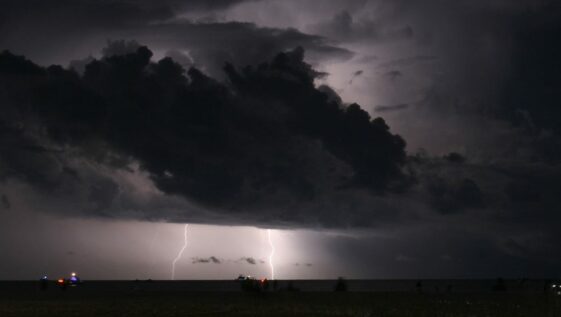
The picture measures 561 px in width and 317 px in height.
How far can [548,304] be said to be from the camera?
213 ft

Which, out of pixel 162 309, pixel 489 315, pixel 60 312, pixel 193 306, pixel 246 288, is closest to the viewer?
pixel 489 315

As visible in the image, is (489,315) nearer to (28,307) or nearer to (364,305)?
(364,305)

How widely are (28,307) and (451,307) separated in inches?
1487

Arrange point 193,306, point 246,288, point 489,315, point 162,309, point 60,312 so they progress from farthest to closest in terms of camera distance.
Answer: point 246,288
point 193,306
point 162,309
point 60,312
point 489,315

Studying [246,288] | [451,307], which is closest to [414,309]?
[451,307]

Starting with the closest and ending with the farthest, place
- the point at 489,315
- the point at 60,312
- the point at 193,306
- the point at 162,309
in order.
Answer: the point at 489,315, the point at 60,312, the point at 162,309, the point at 193,306

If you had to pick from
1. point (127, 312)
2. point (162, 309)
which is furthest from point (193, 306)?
→ point (127, 312)

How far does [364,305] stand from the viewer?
70.9 m

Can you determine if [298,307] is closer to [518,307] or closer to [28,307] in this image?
[518,307]

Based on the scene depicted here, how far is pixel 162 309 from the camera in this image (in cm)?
6581

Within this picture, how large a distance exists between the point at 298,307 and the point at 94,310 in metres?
17.8

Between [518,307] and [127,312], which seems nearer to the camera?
[127,312]

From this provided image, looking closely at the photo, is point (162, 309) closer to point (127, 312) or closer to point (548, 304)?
point (127, 312)

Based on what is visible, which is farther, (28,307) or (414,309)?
(28,307)
